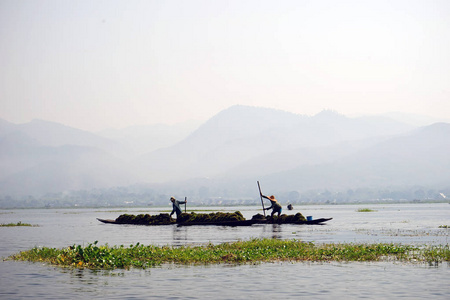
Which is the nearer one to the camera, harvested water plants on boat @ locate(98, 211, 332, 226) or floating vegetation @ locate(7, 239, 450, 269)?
floating vegetation @ locate(7, 239, 450, 269)

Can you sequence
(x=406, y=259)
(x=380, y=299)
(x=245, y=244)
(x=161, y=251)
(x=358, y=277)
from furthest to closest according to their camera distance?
(x=245, y=244) → (x=161, y=251) → (x=406, y=259) → (x=358, y=277) → (x=380, y=299)

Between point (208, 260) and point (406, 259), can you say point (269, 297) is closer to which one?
point (208, 260)

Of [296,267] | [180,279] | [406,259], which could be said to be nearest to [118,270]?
[180,279]

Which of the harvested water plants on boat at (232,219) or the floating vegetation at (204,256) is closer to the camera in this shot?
the floating vegetation at (204,256)

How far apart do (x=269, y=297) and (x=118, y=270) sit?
904cm

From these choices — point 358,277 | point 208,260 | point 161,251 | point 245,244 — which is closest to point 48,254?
point 161,251

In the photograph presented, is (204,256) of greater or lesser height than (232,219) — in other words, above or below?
below

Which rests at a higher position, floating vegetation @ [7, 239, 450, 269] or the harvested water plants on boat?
the harvested water plants on boat

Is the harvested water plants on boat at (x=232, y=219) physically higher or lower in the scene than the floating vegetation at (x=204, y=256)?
higher

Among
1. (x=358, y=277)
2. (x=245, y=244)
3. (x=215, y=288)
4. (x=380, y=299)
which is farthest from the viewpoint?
(x=245, y=244)

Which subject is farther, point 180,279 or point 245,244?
point 245,244

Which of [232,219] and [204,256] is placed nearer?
[204,256]

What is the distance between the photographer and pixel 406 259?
101 feet

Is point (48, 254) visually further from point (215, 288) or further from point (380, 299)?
point (380, 299)
